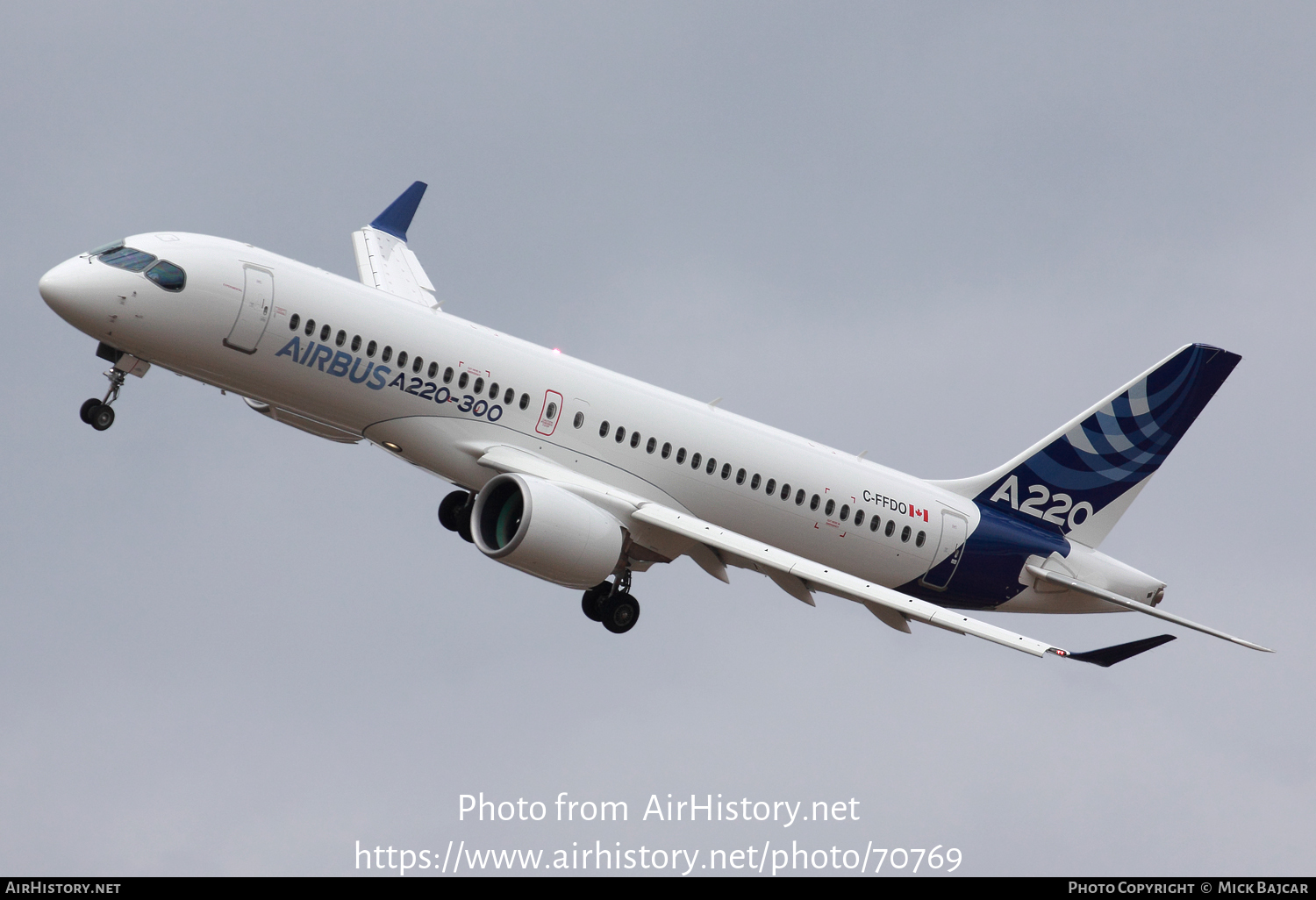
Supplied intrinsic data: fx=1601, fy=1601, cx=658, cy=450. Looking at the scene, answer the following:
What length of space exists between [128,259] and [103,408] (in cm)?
351

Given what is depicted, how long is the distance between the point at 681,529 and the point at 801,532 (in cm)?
436

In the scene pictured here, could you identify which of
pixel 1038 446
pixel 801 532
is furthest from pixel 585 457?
pixel 1038 446

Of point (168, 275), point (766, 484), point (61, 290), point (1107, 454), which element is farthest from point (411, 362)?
point (1107, 454)

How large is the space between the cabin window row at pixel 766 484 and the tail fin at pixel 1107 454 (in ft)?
10.2

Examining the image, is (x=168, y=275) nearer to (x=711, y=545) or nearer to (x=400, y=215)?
(x=711, y=545)

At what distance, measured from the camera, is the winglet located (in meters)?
50.2

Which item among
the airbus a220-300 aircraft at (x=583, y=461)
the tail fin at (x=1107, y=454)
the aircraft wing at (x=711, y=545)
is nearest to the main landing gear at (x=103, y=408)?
the airbus a220-300 aircraft at (x=583, y=461)

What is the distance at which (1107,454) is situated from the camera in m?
43.9

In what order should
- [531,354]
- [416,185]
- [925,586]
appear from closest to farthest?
[531,354] < [925,586] < [416,185]

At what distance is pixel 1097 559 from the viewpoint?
42969 mm

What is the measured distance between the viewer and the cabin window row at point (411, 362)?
35375 mm

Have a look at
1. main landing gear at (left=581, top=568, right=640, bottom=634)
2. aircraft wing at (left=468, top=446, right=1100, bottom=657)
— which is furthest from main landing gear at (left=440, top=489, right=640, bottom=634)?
aircraft wing at (left=468, top=446, right=1100, bottom=657)

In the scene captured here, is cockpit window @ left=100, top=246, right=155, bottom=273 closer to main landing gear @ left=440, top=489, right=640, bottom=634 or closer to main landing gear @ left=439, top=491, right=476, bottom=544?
main landing gear @ left=440, top=489, right=640, bottom=634

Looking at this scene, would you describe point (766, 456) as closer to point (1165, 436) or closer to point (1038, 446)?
point (1038, 446)
